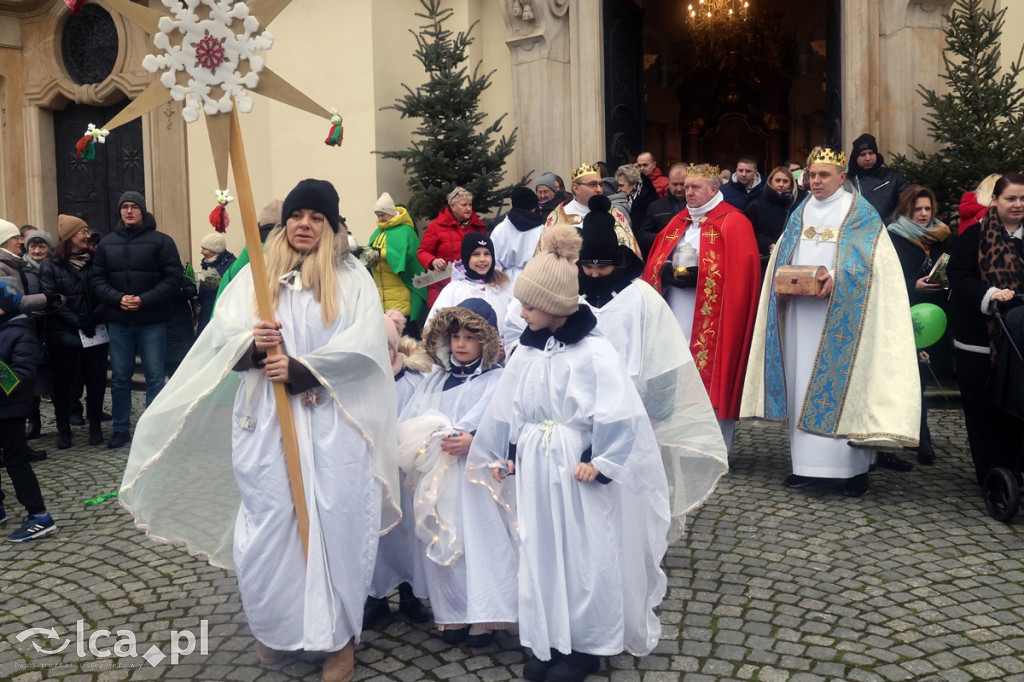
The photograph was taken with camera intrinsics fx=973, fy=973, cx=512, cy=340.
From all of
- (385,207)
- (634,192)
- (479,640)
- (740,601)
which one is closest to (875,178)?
(634,192)

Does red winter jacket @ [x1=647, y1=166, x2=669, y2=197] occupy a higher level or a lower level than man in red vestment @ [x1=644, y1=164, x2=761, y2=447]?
higher

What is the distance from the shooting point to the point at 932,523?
533 cm

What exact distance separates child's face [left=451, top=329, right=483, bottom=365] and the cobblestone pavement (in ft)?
3.90

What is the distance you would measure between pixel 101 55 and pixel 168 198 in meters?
2.45

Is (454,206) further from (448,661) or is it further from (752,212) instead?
(448,661)

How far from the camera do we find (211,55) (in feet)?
11.4

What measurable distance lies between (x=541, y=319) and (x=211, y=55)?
60.0 inches

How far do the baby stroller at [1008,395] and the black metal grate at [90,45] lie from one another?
41.2 ft

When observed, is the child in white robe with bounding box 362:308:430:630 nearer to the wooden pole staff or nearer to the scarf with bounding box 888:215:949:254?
the wooden pole staff

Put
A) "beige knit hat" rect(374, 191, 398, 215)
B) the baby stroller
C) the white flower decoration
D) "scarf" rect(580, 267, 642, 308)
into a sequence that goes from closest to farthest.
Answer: the white flower decoration, "scarf" rect(580, 267, 642, 308), the baby stroller, "beige knit hat" rect(374, 191, 398, 215)

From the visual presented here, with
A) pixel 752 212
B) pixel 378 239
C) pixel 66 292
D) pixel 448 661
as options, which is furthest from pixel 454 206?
pixel 448 661

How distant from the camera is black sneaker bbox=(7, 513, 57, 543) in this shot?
218 inches

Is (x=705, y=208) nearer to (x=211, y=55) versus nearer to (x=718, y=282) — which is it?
(x=718, y=282)

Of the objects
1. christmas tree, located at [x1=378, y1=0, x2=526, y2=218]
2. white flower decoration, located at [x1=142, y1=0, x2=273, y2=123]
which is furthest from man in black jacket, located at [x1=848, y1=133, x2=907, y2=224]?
white flower decoration, located at [x1=142, y1=0, x2=273, y2=123]
